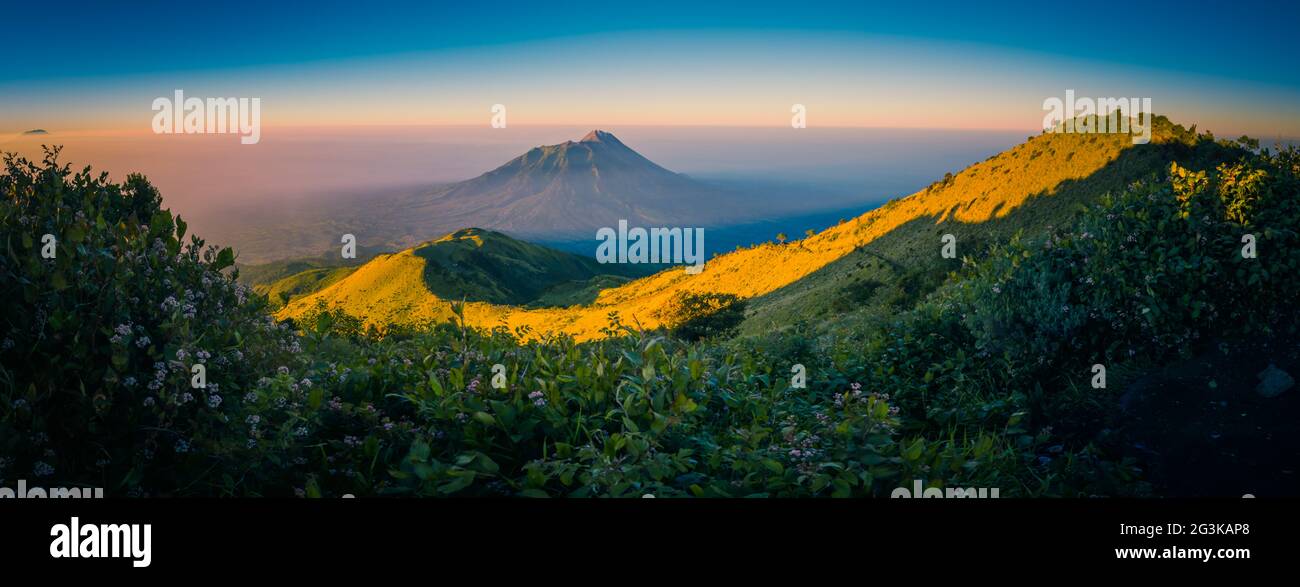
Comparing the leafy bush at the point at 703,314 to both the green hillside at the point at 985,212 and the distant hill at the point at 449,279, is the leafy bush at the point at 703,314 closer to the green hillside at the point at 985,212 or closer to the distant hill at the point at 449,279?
the green hillside at the point at 985,212

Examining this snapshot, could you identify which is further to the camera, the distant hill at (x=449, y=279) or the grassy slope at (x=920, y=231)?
the distant hill at (x=449, y=279)

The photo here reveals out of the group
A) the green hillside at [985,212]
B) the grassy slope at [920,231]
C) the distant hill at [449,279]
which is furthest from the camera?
the distant hill at [449,279]

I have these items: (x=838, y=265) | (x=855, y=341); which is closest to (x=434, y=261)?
(x=838, y=265)

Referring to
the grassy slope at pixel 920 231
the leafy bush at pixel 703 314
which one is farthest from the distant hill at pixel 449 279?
the leafy bush at pixel 703 314

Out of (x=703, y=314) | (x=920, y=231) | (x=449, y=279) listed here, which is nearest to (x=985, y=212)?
(x=920, y=231)

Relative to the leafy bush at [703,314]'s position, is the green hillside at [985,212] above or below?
above

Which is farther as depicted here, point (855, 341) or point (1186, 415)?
point (855, 341)

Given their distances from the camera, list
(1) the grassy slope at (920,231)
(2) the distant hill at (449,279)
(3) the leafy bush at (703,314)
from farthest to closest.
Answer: (2) the distant hill at (449,279) → (3) the leafy bush at (703,314) → (1) the grassy slope at (920,231)

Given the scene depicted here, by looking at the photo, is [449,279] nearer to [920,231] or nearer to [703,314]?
[703,314]
